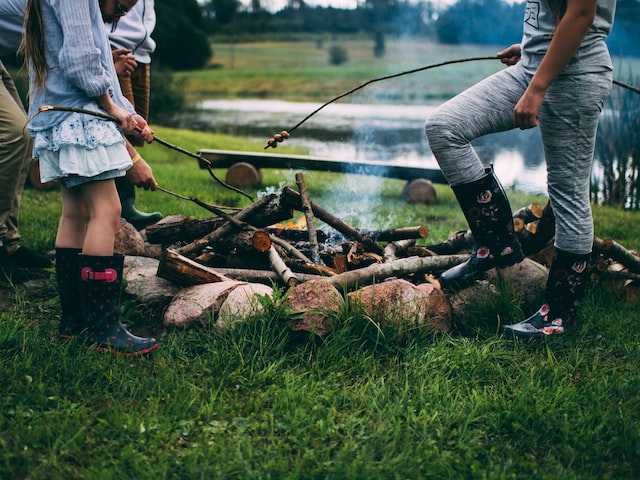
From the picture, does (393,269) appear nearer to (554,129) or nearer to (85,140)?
(554,129)

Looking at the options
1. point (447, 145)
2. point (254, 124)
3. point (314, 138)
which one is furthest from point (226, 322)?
point (254, 124)

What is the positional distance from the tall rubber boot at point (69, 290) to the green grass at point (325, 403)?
5.4 inches

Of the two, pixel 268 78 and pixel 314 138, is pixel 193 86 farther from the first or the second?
pixel 314 138

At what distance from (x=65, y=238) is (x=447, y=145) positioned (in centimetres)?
191

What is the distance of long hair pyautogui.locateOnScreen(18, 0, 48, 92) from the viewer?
2.68 meters

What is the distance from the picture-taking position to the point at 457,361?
290 cm

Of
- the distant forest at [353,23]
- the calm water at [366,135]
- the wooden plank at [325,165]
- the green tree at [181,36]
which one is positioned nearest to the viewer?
the wooden plank at [325,165]

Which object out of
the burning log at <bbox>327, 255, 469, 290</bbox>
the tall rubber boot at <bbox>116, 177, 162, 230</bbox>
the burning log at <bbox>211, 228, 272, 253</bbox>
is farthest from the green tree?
the burning log at <bbox>327, 255, 469, 290</bbox>

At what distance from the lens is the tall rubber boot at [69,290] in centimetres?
306

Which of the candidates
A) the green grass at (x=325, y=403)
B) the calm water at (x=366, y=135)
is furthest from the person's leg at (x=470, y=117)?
the calm water at (x=366, y=135)

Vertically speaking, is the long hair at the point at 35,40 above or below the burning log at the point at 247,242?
above

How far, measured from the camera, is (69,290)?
310cm

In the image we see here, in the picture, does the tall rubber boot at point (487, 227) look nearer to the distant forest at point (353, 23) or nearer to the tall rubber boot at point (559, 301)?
the tall rubber boot at point (559, 301)

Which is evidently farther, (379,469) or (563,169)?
(563,169)
